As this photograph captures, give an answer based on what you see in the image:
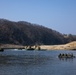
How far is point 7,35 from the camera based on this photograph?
199125 millimetres

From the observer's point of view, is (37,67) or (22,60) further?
(22,60)

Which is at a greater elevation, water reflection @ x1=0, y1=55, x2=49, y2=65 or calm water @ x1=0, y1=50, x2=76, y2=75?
water reflection @ x1=0, y1=55, x2=49, y2=65

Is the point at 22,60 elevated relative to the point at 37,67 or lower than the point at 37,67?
elevated

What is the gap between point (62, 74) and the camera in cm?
4141

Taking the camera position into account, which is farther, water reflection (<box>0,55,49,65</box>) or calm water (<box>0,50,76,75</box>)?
water reflection (<box>0,55,49,65</box>)

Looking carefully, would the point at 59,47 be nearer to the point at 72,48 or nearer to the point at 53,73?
the point at 72,48

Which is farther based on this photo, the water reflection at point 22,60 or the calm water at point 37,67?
the water reflection at point 22,60

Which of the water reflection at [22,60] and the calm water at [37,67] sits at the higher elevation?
the water reflection at [22,60]

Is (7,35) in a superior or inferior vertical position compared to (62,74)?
superior

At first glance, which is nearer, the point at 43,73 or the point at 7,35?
the point at 43,73

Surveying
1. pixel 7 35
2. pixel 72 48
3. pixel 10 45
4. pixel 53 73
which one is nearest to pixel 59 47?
pixel 72 48

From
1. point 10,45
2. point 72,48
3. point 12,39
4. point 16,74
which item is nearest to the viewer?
point 16,74

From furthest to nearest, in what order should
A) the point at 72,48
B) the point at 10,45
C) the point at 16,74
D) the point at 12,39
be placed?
the point at 12,39, the point at 10,45, the point at 72,48, the point at 16,74

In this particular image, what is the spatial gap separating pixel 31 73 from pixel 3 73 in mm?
3945
